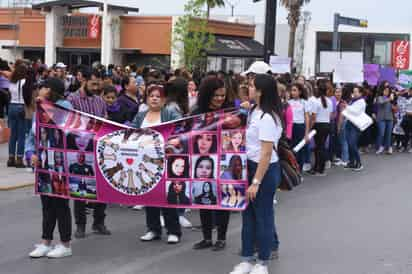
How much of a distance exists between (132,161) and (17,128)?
6.49 metres

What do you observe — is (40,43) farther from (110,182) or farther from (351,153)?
(110,182)

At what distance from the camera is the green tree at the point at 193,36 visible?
113 feet

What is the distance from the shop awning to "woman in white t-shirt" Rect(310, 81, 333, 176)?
22344 millimetres

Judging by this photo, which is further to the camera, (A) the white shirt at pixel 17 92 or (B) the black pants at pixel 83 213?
(A) the white shirt at pixel 17 92

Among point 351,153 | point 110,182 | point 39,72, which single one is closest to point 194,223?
point 110,182

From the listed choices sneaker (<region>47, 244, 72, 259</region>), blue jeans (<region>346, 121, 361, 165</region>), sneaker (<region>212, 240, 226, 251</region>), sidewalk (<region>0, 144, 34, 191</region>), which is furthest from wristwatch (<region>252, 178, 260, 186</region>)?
blue jeans (<region>346, 121, 361, 165</region>)

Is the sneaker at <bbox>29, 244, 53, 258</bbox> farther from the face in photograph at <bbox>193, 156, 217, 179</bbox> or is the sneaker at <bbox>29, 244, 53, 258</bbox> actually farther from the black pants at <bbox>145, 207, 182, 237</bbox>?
the face in photograph at <bbox>193, 156, 217, 179</bbox>

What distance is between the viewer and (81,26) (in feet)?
132

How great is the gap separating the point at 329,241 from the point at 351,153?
7513 millimetres

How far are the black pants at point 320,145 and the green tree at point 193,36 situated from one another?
20179 mm

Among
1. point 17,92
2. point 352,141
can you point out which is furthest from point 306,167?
point 17,92

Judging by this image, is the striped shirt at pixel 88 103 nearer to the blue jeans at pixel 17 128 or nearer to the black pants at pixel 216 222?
the black pants at pixel 216 222

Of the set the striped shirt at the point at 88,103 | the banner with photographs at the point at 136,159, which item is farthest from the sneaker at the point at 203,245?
the striped shirt at the point at 88,103

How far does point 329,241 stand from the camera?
827cm
